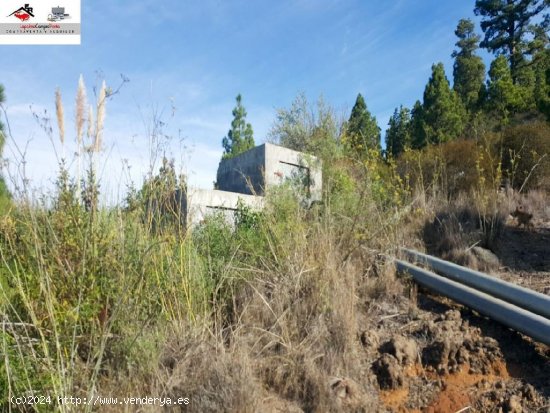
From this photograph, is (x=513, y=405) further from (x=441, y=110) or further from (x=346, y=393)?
(x=441, y=110)

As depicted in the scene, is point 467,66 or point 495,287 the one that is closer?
point 495,287

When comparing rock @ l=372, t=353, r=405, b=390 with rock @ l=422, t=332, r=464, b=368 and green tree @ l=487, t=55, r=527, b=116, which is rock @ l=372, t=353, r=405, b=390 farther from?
green tree @ l=487, t=55, r=527, b=116

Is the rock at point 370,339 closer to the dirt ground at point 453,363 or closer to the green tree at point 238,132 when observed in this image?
the dirt ground at point 453,363

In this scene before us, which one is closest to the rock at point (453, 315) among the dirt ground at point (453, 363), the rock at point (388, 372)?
the dirt ground at point (453, 363)

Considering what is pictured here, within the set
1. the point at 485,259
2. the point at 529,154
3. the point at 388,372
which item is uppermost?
the point at 529,154

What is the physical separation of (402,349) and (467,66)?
2524 cm

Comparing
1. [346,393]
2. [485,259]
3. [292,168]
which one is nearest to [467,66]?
[292,168]

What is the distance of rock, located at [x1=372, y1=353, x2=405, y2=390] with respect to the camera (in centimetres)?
265

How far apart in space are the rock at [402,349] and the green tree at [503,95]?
16.3m

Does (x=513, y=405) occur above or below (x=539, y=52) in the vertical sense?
below

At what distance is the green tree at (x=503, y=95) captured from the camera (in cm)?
1723

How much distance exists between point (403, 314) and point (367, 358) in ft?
2.30

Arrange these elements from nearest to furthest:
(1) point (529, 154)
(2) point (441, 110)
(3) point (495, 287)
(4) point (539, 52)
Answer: (3) point (495, 287) < (1) point (529, 154) < (2) point (441, 110) < (4) point (539, 52)

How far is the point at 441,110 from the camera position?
1872 cm
